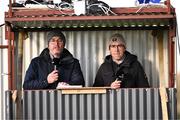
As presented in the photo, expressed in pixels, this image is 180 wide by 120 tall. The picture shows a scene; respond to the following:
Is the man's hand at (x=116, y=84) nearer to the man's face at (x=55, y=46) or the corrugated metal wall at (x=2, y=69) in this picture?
the man's face at (x=55, y=46)

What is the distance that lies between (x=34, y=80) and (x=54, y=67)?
0.34 metres

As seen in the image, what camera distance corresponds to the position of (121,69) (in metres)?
7.93

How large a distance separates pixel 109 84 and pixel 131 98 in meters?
0.55

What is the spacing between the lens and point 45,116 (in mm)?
7613

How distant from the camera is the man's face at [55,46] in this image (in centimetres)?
783

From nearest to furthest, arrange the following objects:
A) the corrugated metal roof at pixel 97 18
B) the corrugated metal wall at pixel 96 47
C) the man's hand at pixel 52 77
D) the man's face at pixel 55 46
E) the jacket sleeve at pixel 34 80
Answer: the corrugated metal roof at pixel 97 18 → the man's hand at pixel 52 77 → the jacket sleeve at pixel 34 80 → the man's face at pixel 55 46 → the corrugated metal wall at pixel 96 47

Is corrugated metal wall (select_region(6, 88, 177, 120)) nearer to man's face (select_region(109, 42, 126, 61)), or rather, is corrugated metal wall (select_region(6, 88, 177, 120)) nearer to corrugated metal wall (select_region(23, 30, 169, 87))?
man's face (select_region(109, 42, 126, 61))

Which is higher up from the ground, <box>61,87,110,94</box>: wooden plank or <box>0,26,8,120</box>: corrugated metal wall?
<box>0,26,8,120</box>: corrugated metal wall

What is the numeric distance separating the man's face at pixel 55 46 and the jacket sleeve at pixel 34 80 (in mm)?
375

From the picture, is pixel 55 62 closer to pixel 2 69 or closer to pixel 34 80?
pixel 34 80

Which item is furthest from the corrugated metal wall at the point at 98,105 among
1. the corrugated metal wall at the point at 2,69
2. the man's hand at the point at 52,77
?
the corrugated metal wall at the point at 2,69

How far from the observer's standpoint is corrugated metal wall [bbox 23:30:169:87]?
29.7ft

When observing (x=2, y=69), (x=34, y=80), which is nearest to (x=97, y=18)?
(x=34, y=80)

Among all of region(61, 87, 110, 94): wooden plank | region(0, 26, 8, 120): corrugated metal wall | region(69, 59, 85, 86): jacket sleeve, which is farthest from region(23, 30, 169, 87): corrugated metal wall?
region(61, 87, 110, 94): wooden plank
